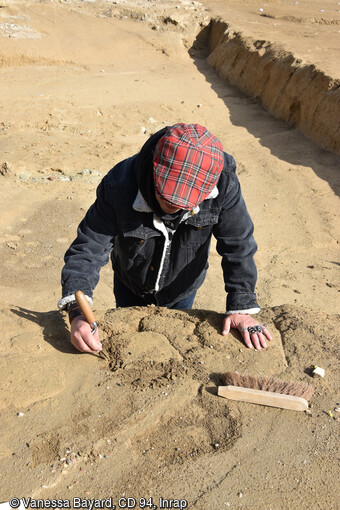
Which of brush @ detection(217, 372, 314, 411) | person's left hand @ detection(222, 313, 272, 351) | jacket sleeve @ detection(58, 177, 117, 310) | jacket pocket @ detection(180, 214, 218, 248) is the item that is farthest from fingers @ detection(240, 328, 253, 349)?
jacket sleeve @ detection(58, 177, 117, 310)

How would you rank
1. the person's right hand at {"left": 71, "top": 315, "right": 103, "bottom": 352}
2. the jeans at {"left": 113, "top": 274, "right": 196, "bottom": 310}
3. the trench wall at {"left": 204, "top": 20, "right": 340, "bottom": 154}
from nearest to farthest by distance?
the person's right hand at {"left": 71, "top": 315, "right": 103, "bottom": 352} < the jeans at {"left": 113, "top": 274, "right": 196, "bottom": 310} < the trench wall at {"left": 204, "top": 20, "right": 340, "bottom": 154}

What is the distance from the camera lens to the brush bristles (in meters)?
2.00

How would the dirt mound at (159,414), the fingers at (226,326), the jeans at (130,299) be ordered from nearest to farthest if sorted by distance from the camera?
the dirt mound at (159,414)
the fingers at (226,326)
the jeans at (130,299)

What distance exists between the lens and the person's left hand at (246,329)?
2.28 m

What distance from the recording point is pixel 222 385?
2057 millimetres

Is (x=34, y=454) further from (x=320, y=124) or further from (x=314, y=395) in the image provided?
(x=320, y=124)

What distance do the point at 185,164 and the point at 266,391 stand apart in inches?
39.3

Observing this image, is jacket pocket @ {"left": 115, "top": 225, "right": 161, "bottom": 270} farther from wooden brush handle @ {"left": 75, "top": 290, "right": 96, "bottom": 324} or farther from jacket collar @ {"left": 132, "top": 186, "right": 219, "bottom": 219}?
wooden brush handle @ {"left": 75, "top": 290, "right": 96, "bottom": 324}

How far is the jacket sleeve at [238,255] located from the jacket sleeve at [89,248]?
531 mm

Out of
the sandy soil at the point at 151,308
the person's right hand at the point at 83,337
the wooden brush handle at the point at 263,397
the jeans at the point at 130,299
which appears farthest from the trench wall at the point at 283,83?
the person's right hand at the point at 83,337

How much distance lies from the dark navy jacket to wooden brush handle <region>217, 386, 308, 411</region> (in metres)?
0.47

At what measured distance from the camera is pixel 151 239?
2.31 meters

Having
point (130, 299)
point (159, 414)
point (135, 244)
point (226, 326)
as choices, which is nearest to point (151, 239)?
point (135, 244)

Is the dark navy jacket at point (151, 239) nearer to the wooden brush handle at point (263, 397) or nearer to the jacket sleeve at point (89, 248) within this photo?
the jacket sleeve at point (89, 248)
